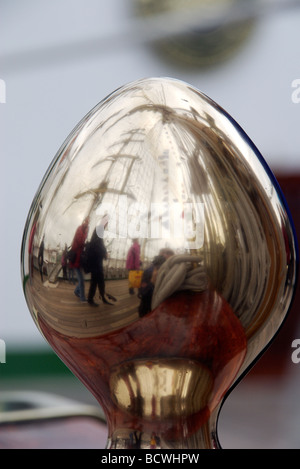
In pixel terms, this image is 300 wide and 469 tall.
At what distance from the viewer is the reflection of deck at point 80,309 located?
6.4 inches

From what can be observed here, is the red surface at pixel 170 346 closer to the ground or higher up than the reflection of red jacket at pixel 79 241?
closer to the ground

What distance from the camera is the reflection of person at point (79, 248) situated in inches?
6.5

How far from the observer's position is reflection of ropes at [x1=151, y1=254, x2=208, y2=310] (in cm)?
16

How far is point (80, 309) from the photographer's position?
0.56 ft

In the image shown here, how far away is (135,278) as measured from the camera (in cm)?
16

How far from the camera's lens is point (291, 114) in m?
0.55

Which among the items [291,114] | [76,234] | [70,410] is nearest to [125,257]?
[76,234]

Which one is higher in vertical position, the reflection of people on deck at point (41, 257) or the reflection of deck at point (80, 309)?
the reflection of people on deck at point (41, 257)

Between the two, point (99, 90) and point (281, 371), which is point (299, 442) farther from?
point (99, 90)

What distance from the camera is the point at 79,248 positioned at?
165mm

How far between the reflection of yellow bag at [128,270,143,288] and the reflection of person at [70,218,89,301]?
0.05 ft

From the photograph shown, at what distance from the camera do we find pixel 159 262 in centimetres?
16

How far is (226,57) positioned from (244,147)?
17.1 inches

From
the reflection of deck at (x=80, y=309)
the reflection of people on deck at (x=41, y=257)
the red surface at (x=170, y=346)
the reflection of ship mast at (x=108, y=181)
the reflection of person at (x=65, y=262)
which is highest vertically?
the reflection of ship mast at (x=108, y=181)
